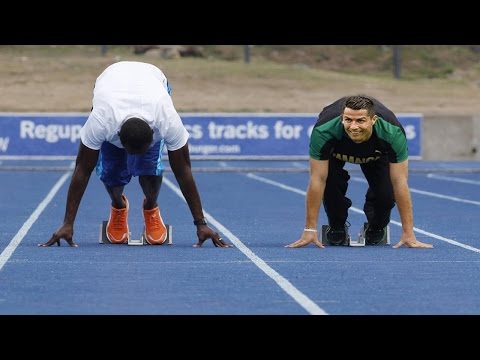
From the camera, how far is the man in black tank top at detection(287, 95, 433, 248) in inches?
470

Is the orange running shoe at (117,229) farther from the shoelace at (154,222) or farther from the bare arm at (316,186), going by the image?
the bare arm at (316,186)

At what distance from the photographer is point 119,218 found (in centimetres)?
1316

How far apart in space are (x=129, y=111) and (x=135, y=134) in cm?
37

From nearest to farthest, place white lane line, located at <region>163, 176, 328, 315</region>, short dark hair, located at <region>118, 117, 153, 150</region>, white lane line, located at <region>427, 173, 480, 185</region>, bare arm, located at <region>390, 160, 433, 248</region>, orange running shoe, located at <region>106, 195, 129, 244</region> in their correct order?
white lane line, located at <region>163, 176, 328, 315</region> → short dark hair, located at <region>118, 117, 153, 150</region> → bare arm, located at <region>390, 160, 433, 248</region> → orange running shoe, located at <region>106, 195, 129, 244</region> → white lane line, located at <region>427, 173, 480, 185</region>

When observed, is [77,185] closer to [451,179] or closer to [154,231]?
[154,231]

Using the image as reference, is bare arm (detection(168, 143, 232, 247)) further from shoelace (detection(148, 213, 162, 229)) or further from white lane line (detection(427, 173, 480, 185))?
white lane line (detection(427, 173, 480, 185))

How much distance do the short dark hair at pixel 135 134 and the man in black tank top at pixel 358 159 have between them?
1.68m

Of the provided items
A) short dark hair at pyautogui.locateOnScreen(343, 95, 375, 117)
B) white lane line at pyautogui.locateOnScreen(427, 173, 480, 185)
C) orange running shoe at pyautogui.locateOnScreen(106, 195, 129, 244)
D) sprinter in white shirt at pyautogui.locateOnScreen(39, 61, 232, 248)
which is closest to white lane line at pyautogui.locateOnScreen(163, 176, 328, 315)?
sprinter in white shirt at pyautogui.locateOnScreen(39, 61, 232, 248)

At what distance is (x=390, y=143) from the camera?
39.7 feet

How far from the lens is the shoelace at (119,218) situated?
1308 centimetres

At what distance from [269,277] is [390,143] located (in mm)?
2331

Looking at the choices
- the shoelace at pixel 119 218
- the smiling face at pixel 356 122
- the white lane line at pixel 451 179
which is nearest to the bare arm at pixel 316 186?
the smiling face at pixel 356 122

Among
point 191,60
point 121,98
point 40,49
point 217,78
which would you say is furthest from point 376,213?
point 40,49

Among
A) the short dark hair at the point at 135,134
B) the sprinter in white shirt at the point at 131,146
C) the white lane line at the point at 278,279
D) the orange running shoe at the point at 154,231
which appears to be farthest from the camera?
the orange running shoe at the point at 154,231
